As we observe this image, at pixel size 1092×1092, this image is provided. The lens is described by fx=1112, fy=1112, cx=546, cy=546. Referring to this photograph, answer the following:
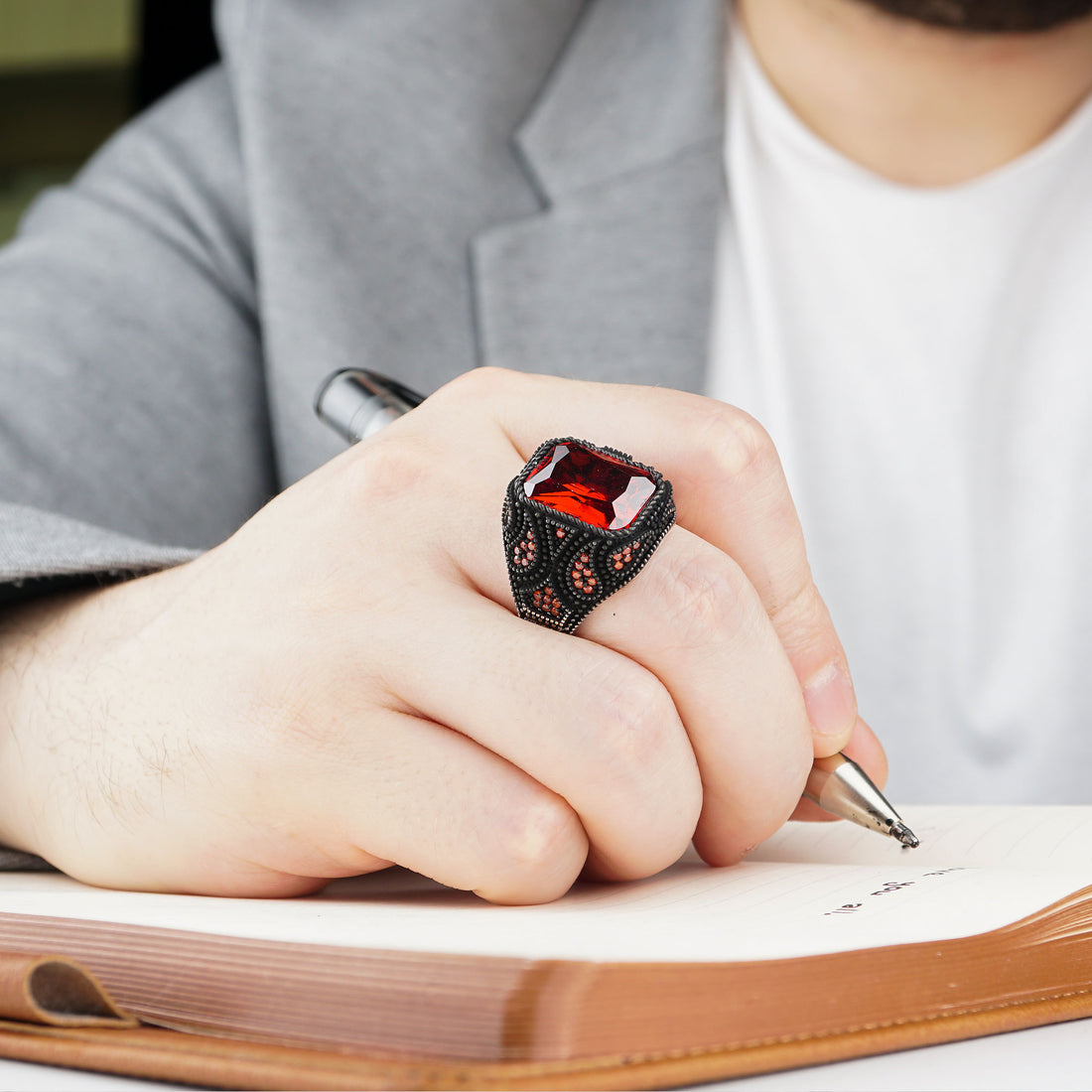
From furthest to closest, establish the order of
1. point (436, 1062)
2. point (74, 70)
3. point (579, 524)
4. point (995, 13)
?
point (74, 70)
point (995, 13)
point (579, 524)
point (436, 1062)

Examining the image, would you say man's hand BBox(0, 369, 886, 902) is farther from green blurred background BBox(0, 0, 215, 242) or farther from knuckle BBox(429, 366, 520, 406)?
green blurred background BBox(0, 0, 215, 242)

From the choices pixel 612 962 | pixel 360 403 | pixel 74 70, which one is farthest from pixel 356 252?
pixel 74 70

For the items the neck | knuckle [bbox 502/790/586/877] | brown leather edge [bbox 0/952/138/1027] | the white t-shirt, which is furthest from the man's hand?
the neck

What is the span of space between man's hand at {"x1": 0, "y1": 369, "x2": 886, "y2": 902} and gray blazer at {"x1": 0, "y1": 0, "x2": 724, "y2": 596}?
38cm

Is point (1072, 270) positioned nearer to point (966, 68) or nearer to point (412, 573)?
point (966, 68)

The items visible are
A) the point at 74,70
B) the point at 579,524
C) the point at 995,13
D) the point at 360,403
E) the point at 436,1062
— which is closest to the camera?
the point at 436,1062

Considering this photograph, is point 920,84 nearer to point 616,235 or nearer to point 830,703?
point 616,235

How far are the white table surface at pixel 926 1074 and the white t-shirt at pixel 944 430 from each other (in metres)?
0.62

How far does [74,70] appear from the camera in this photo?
2.79 meters

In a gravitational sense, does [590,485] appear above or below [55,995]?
above

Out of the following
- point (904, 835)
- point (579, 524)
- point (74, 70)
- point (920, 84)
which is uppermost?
point (920, 84)

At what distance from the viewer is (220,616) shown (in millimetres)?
422

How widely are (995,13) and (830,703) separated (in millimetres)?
622

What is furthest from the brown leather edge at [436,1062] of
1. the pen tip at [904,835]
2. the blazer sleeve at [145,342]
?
the blazer sleeve at [145,342]
